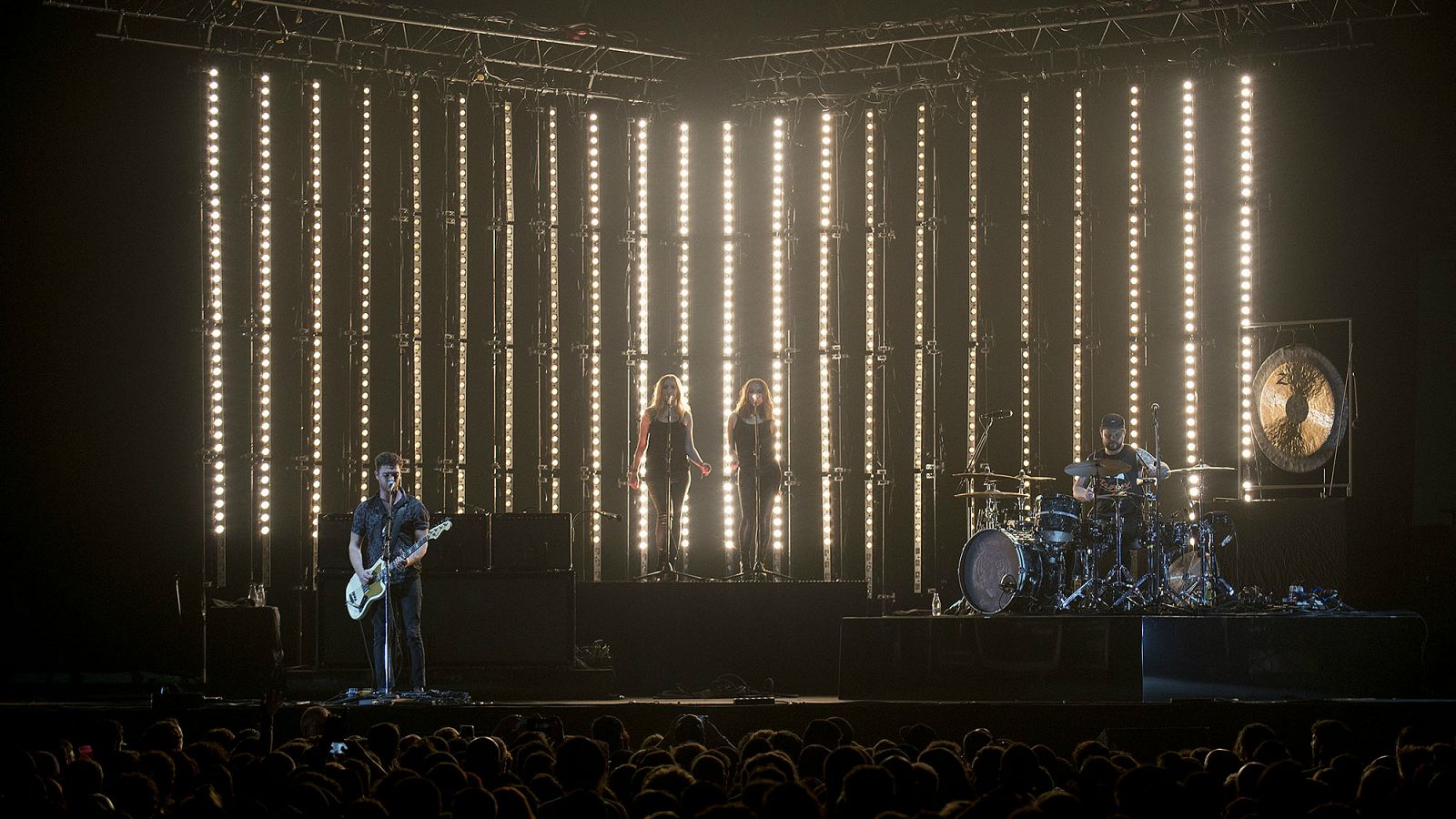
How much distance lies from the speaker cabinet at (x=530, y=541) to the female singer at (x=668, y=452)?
184cm

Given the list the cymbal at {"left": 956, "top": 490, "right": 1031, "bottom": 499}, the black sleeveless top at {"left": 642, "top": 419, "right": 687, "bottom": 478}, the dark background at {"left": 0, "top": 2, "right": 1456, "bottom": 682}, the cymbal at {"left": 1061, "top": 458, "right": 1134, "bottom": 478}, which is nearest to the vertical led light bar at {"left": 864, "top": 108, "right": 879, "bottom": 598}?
the dark background at {"left": 0, "top": 2, "right": 1456, "bottom": 682}

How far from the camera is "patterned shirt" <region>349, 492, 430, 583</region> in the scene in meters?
11.0

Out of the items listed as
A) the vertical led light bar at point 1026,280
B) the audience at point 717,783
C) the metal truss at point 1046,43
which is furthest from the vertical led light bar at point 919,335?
the audience at point 717,783

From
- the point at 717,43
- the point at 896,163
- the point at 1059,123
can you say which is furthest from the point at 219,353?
the point at 1059,123

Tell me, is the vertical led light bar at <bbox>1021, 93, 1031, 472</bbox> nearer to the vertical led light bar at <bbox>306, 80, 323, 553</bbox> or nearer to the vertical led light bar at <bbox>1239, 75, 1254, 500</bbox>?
the vertical led light bar at <bbox>1239, 75, 1254, 500</bbox>

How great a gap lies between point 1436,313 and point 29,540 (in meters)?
11.9

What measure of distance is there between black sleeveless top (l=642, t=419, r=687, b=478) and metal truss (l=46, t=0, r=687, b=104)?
366cm

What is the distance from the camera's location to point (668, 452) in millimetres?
13625

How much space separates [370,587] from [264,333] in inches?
155

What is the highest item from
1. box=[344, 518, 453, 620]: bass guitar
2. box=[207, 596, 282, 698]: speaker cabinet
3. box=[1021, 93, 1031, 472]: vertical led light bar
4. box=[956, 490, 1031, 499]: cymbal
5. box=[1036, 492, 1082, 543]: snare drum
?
box=[1021, 93, 1031, 472]: vertical led light bar

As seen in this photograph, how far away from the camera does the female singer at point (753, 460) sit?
45.2 ft

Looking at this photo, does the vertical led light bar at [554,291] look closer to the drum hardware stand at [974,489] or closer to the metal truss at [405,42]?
the metal truss at [405,42]

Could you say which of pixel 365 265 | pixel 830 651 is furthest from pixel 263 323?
pixel 830 651

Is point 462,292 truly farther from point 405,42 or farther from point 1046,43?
point 1046,43
